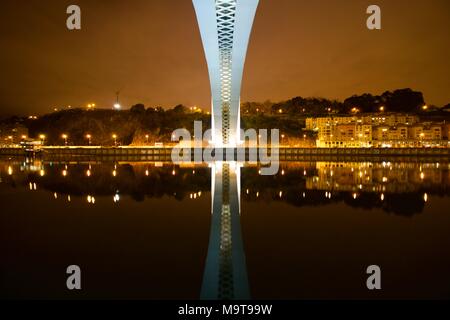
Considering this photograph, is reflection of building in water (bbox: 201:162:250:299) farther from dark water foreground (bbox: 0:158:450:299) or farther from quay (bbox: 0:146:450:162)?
quay (bbox: 0:146:450:162)

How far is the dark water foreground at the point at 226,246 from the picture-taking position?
3.68 m

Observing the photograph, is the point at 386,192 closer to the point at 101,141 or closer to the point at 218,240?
the point at 218,240

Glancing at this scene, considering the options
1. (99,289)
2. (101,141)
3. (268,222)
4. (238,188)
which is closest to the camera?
(99,289)

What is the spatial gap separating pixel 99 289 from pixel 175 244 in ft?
5.07

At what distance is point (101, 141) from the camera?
54.6 meters

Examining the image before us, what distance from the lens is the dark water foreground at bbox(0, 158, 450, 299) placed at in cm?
368

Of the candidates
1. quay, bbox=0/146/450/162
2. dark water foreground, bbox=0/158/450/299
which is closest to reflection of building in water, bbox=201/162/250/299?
dark water foreground, bbox=0/158/450/299

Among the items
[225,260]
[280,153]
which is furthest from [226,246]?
[280,153]

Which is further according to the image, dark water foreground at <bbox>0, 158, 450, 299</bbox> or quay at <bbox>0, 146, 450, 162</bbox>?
quay at <bbox>0, 146, 450, 162</bbox>

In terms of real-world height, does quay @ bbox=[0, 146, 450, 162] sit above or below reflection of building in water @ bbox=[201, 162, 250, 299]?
above

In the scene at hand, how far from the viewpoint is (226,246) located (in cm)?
495

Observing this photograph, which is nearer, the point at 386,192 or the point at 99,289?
the point at 99,289

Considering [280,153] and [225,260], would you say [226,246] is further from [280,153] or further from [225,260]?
[280,153]
